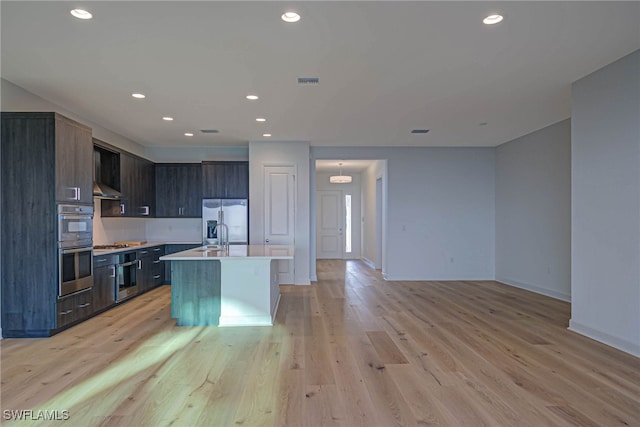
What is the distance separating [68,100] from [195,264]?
256cm

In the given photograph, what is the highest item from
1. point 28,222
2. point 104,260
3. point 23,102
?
point 23,102

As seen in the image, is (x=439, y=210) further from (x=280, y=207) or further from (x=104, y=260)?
(x=104, y=260)

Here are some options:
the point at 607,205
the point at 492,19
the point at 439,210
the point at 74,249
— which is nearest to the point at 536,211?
the point at 439,210

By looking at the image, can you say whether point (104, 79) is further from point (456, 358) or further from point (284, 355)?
point (456, 358)

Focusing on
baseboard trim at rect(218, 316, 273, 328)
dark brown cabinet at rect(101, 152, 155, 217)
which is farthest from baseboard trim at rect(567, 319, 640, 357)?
dark brown cabinet at rect(101, 152, 155, 217)

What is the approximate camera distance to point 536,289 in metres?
6.43

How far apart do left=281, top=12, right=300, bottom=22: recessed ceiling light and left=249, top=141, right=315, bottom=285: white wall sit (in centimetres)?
437

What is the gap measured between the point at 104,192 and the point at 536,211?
6947mm

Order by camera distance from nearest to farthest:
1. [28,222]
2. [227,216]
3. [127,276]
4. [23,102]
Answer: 1. [28,222]
2. [23,102]
3. [127,276]
4. [227,216]

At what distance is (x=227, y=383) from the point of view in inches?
113

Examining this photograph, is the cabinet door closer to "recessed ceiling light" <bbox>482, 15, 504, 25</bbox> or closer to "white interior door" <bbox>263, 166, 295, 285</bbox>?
"white interior door" <bbox>263, 166, 295, 285</bbox>

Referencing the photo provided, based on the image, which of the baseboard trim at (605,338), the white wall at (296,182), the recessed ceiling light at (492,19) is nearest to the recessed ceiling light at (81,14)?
the recessed ceiling light at (492,19)

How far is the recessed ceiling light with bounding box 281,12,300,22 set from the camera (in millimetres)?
2701

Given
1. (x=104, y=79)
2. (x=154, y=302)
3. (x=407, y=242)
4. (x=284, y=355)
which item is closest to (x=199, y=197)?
(x=154, y=302)
